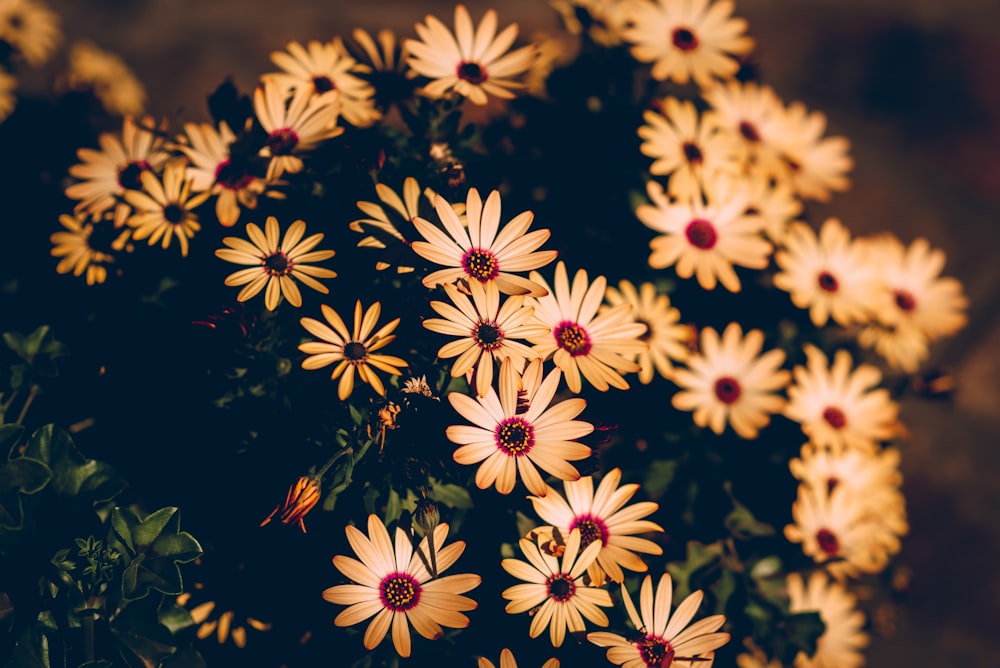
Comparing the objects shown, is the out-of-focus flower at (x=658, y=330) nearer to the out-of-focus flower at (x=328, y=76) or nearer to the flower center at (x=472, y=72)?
the flower center at (x=472, y=72)

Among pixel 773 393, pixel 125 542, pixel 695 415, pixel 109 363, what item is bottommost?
pixel 125 542

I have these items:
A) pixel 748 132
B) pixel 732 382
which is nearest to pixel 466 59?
pixel 748 132

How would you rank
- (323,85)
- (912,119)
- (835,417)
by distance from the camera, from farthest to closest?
1. (912,119)
2. (835,417)
3. (323,85)

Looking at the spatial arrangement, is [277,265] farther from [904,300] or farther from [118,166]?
[904,300]

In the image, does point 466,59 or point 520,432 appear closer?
point 520,432

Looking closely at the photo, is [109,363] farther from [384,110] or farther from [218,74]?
[218,74]

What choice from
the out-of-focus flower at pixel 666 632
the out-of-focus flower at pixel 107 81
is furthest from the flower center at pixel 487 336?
the out-of-focus flower at pixel 107 81

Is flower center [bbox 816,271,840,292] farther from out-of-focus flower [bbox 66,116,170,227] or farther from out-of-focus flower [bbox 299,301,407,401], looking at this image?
out-of-focus flower [bbox 66,116,170,227]

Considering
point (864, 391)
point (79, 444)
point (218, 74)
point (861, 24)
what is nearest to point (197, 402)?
point (79, 444)

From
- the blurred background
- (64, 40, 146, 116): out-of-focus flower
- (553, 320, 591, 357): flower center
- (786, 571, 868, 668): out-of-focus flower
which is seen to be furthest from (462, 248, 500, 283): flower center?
the blurred background
